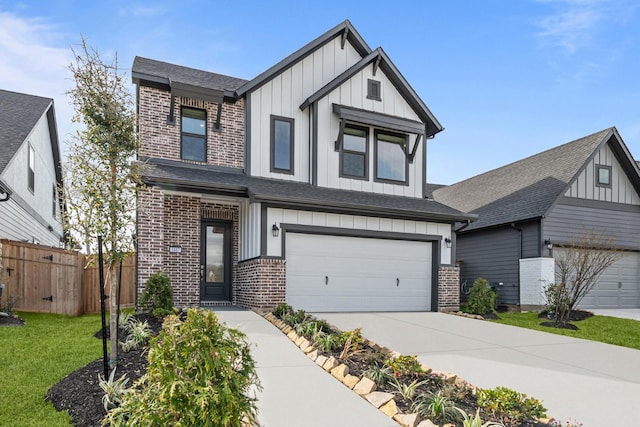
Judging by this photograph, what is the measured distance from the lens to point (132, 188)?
5.05 metres

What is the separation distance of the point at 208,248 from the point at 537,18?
1132cm

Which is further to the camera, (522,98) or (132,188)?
(522,98)

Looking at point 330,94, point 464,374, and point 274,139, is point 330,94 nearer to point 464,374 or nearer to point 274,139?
point 274,139

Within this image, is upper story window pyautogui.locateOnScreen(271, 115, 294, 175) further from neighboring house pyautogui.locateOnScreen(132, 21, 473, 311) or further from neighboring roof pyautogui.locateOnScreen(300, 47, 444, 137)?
neighboring roof pyautogui.locateOnScreen(300, 47, 444, 137)

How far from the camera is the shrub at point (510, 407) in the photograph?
3.88m

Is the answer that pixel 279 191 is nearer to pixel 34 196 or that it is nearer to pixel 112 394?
pixel 112 394

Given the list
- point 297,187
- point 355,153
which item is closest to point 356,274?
point 297,187

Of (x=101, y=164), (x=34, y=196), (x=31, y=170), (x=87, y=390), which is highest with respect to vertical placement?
(x=31, y=170)

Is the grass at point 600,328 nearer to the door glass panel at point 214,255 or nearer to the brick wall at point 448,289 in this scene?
the brick wall at point 448,289

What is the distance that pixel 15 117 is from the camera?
1414 cm

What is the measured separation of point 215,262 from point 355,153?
5076mm

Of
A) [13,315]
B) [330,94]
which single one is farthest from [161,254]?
[330,94]

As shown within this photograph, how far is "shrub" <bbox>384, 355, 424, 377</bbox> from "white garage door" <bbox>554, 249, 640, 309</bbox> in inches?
484

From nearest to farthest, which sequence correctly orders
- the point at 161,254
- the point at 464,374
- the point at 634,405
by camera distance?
1. the point at 634,405
2. the point at 464,374
3. the point at 161,254
